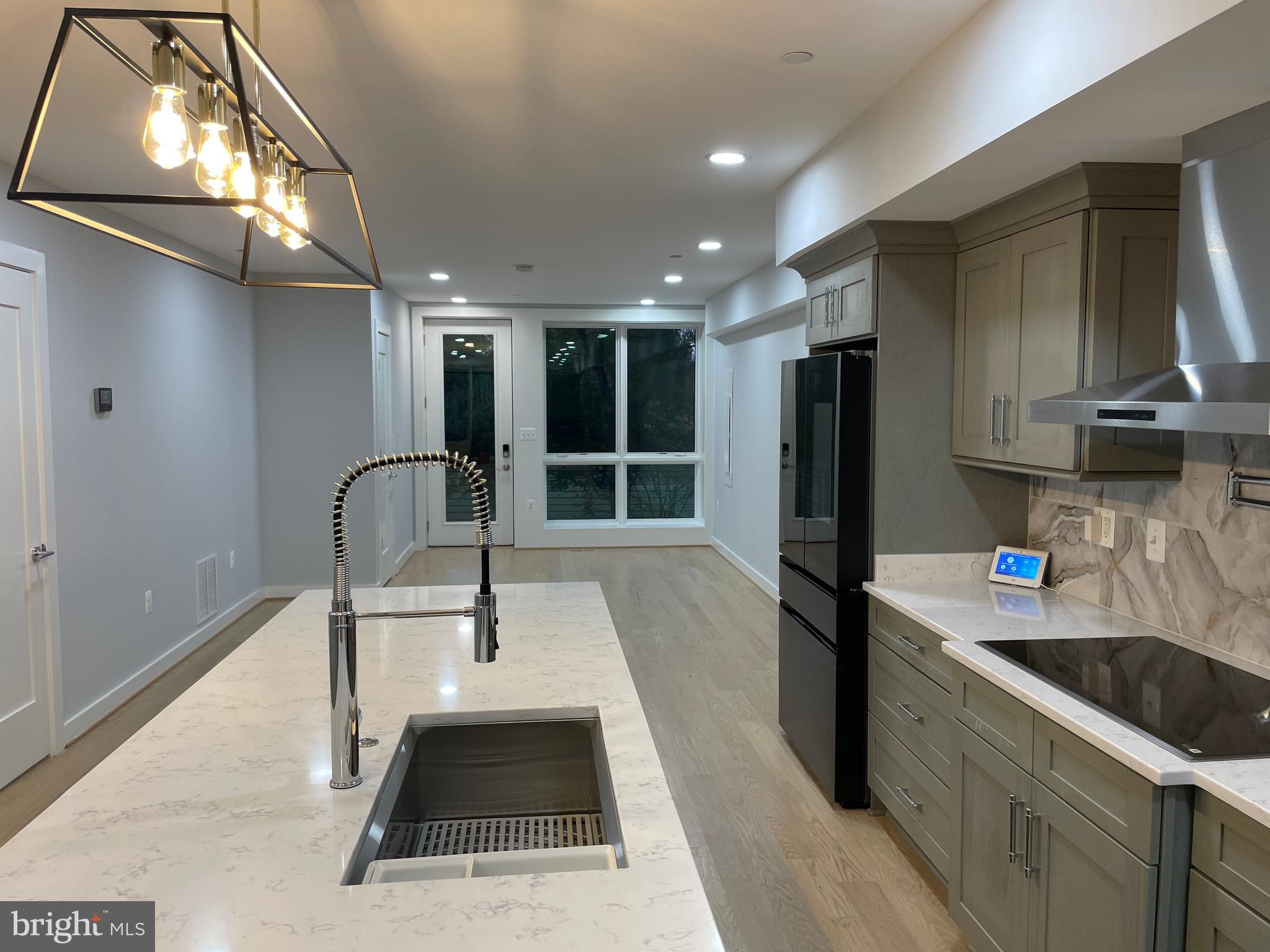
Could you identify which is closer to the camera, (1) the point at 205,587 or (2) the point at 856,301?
(2) the point at 856,301

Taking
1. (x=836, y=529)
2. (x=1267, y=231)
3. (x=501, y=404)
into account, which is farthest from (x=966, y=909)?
(x=501, y=404)

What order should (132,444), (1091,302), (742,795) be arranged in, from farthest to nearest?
(132,444), (742,795), (1091,302)

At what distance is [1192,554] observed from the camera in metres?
2.43

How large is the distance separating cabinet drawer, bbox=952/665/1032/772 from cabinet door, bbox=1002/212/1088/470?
0.68m

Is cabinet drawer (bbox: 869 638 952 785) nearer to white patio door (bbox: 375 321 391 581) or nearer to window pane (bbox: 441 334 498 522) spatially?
white patio door (bbox: 375 321 391 581)

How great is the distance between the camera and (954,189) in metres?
2.58

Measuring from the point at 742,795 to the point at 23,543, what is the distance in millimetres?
3095

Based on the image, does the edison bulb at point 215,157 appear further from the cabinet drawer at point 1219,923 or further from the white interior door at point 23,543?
the white interior door at point 23,543

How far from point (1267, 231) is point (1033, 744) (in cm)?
123

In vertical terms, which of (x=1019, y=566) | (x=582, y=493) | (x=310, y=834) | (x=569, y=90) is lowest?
(x=582, y=493)

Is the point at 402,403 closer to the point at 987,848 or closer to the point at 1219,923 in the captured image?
the point at 987,848

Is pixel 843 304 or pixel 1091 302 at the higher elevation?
pixel 843 304

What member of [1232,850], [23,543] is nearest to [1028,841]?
[1232,850]

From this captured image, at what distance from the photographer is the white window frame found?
905cm
